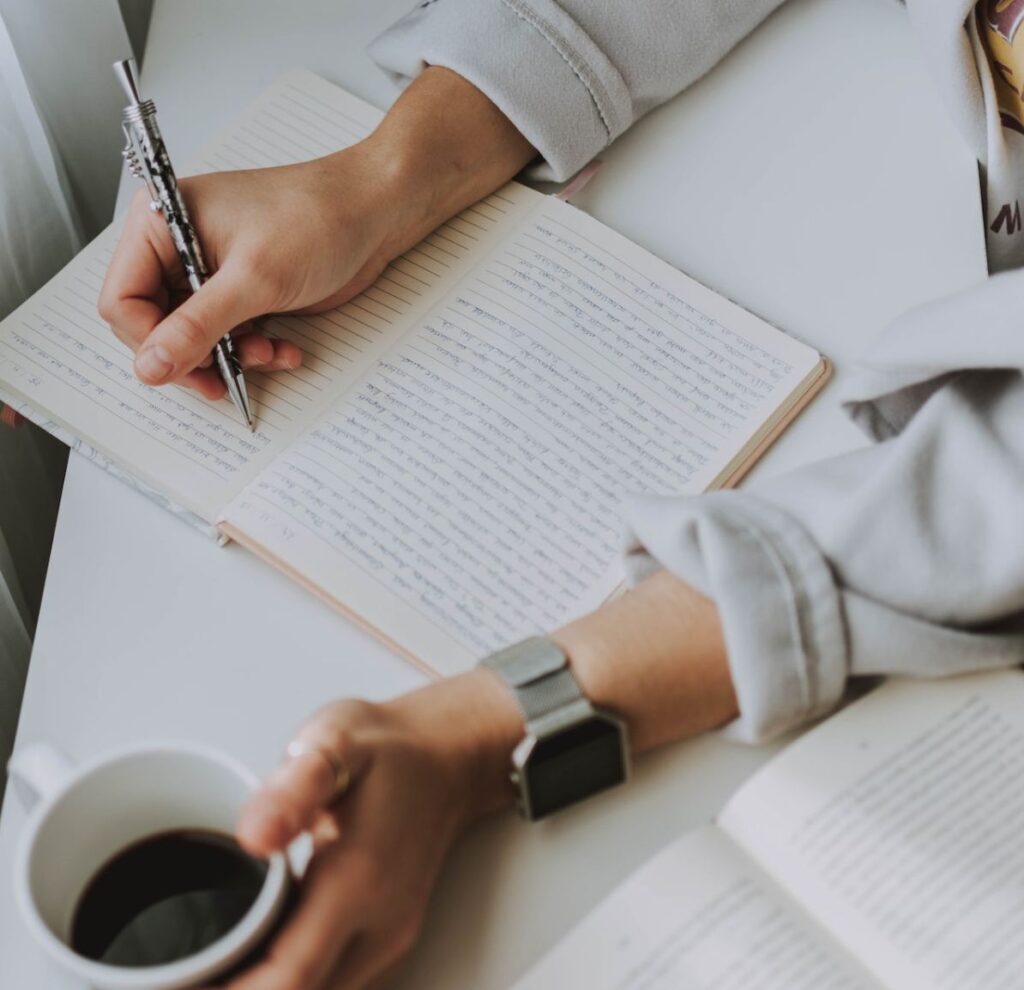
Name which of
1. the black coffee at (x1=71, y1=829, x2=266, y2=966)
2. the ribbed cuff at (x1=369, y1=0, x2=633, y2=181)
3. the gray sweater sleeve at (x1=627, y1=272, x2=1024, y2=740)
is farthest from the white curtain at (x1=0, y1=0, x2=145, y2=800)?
the gray sweater sleeve at (x1=627, y1=272, x2=1024, y2=740)

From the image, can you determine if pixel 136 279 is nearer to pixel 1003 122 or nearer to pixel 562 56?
pixel 562 56

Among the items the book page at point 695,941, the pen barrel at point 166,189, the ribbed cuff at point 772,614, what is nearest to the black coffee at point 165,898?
the book page at point 695,941

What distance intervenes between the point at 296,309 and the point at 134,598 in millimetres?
208

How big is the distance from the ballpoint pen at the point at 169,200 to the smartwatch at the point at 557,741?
250 mm

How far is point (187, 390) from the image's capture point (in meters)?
0.74

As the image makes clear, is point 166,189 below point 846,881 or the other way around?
the other way around

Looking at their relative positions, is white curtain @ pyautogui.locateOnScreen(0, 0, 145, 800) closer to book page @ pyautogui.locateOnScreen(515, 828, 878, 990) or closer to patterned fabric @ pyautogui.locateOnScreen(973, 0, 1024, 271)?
book page @ pyautogui.locateOnScreen(515, 828, 878, 990)

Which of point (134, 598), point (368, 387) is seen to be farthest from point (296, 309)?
point (134, 598)

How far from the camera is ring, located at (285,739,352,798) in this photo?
0.50m

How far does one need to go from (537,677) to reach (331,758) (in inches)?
4.5

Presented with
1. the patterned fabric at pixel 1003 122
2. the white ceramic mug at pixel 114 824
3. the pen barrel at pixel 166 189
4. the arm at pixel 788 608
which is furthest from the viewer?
the patterned fabric at pixel 1003 122

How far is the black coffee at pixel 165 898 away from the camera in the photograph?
19.0 inches

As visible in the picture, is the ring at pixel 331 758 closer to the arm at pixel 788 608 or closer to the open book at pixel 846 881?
the arm at pixel 788 608

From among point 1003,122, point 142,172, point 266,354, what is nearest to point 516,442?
point 266,354
